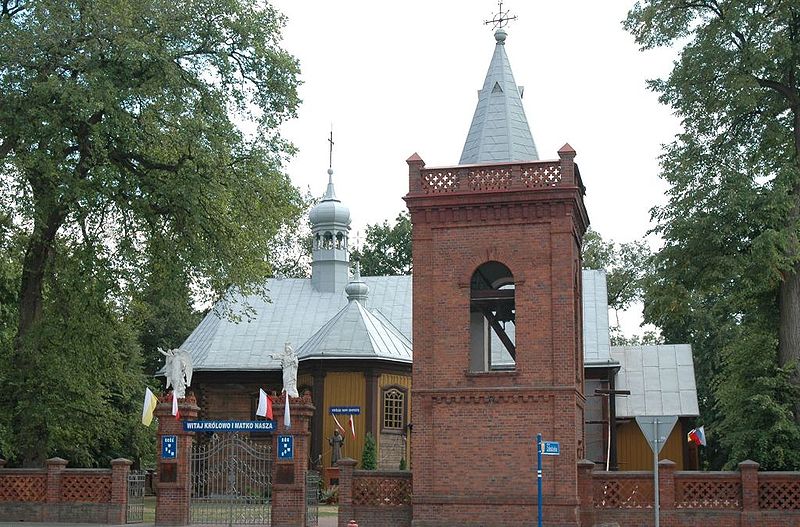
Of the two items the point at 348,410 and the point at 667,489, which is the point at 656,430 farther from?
the point at 348,410

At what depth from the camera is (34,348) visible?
A: 24.9 metres

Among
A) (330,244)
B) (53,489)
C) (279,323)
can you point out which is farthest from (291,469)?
(330,244)

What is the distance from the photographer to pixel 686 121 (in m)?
26.3

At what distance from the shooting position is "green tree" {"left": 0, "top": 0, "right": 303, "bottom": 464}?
22.9m

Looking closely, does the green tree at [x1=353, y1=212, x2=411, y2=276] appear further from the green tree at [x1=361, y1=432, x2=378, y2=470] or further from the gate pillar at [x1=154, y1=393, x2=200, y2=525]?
the gate pillar at [x1=154, y1=393, x2=200, y2=525]

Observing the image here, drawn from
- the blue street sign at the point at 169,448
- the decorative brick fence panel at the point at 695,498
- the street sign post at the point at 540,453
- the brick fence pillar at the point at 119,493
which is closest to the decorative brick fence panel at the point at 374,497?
the street sign post at the point at 540,453

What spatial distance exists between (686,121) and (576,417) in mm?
9323

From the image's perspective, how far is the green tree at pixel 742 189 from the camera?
78.5ft

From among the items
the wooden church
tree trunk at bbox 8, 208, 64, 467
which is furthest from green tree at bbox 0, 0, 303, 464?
the wooden church

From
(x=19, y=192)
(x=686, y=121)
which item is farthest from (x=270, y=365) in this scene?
(x=686, y=121)

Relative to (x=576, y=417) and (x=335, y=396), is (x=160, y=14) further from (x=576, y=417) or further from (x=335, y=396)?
(x=335, y=396)

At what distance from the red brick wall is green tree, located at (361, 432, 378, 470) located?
11572mm

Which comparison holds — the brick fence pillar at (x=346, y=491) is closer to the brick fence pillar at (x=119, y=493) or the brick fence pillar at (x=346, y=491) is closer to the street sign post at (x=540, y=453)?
the street sign post at (x=540, y=453)

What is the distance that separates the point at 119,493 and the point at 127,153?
8059mm
